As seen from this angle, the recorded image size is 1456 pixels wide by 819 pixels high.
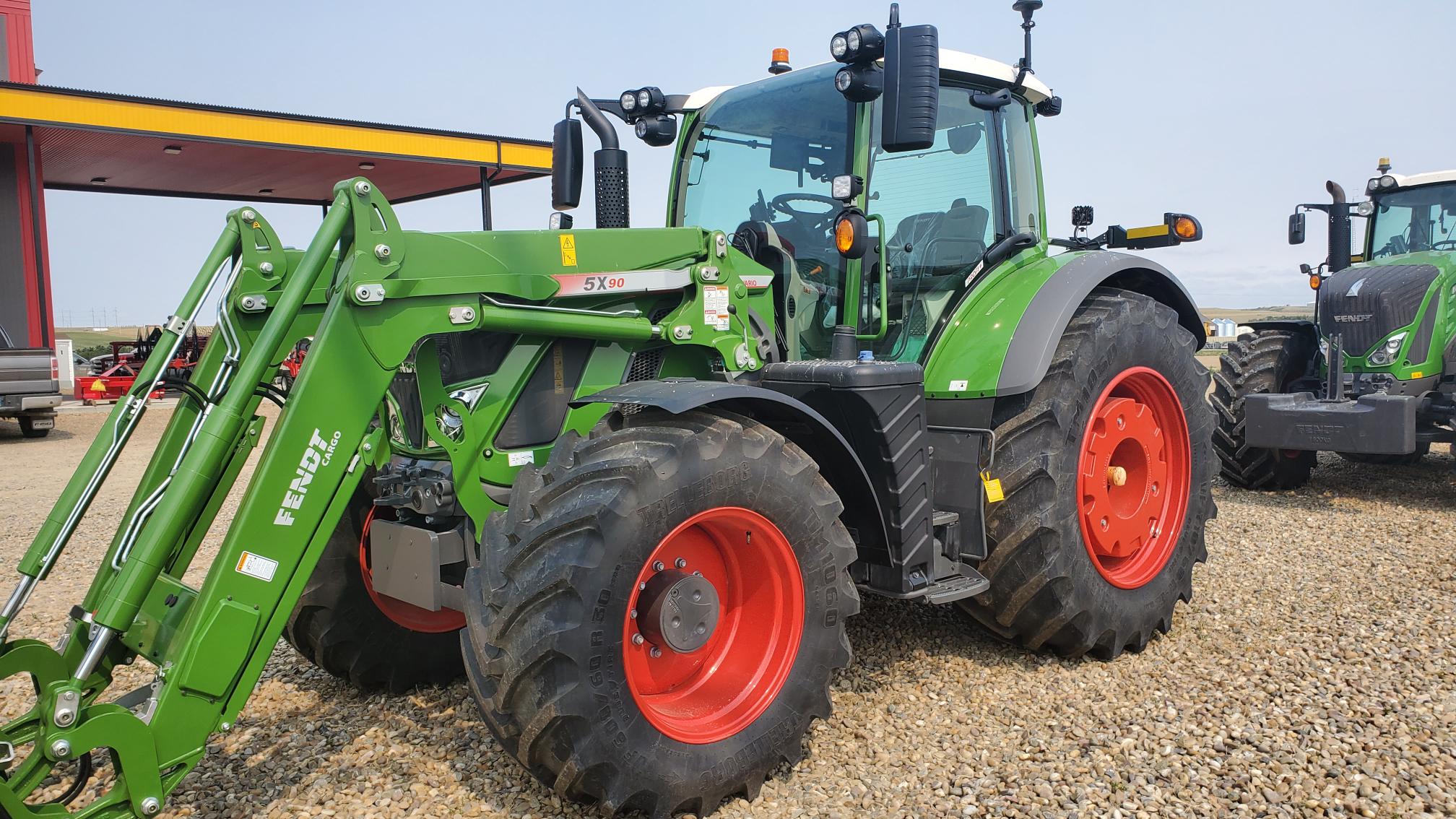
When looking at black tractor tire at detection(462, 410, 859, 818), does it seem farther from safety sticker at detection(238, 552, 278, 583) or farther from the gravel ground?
safety sticker at detection(238, 552, 278, 583)

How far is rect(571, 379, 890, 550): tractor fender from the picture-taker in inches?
117

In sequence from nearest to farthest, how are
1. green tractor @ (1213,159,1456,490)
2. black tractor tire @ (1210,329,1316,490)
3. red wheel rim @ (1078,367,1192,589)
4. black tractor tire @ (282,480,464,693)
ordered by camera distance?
black tractor tire @ (282,480,464,693) < red wheel rim @ (1078,367,1192,589) < green tractor @ (1213,159,1456,490) < black tractor tire @ (1210,329,1316,490)

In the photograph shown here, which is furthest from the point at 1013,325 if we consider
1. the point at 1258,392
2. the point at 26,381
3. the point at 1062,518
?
the point at 26,381

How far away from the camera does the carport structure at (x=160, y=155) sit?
1530 centimetres

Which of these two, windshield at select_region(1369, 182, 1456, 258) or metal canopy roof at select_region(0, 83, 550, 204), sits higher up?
metal canopy roof at select_region(0, 83, 550, 204)

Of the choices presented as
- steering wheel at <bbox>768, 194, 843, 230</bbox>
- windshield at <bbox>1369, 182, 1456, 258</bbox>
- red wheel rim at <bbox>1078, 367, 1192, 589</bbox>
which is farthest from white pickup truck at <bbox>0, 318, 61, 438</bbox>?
windshield at <bbox>1369, 182, 1456, 258</bbox>

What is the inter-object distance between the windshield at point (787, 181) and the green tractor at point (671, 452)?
2cm

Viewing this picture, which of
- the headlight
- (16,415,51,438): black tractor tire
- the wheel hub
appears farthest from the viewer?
(16,415,51,438): black tractor tire

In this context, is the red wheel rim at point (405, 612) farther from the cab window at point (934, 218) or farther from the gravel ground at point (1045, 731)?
the cab window at point (934, 218)

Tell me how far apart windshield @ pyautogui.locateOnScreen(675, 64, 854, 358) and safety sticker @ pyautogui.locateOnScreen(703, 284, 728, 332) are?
0.35m

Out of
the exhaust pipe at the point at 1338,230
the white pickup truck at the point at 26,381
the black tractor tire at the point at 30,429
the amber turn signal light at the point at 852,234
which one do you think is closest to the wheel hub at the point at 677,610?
the amber turn signal light at the point at 852,234

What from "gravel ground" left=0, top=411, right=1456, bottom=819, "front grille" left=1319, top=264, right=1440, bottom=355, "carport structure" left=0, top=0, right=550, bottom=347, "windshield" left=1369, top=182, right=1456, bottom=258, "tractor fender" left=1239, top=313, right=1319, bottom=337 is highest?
"carport structure" left=0, top=0, right=550, bottom=347

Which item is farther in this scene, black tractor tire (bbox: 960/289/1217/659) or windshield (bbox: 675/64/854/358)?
windshield (bbox: 675/64/854/358)

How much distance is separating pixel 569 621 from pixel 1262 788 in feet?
7.11
